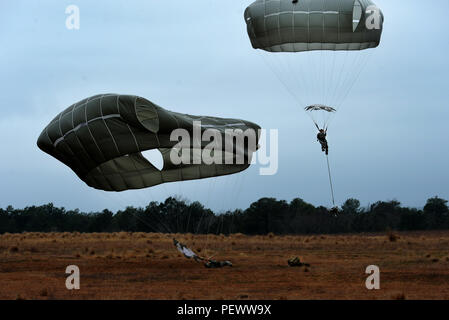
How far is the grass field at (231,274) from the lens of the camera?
78.5ft

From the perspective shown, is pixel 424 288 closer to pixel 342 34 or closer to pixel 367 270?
pixel 367 270

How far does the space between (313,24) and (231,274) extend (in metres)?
11.3

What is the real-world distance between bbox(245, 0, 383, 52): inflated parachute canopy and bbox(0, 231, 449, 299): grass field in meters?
9.90

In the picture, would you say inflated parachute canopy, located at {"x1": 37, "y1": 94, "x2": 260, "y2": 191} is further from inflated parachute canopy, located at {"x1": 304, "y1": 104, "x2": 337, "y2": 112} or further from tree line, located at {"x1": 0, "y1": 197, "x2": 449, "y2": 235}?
tree line, located at {"x1": 0, "y1": 197, "x2": 449, "y2": 235}

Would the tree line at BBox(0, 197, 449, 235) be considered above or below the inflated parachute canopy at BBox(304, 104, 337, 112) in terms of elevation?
below

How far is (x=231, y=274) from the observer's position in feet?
95.3

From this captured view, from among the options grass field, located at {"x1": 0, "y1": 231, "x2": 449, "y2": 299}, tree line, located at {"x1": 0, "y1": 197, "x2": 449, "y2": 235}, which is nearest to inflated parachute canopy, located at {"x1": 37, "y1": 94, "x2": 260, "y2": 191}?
grass field, located at {"x1": 0, "y1": 231, "x2": 449, "y2": 299}

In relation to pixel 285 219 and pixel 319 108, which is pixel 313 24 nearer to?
pixel 319 108

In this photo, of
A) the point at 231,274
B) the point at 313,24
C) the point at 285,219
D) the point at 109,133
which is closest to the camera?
the point at 109,133

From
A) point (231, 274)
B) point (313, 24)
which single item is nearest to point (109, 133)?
point (231, 274)

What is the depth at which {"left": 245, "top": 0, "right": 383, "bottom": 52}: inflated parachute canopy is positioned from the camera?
103ft

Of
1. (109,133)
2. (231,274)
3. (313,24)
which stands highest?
(313,24)

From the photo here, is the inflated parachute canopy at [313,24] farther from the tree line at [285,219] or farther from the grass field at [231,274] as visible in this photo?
the tree line at [285,219]

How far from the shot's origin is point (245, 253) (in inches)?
1615
